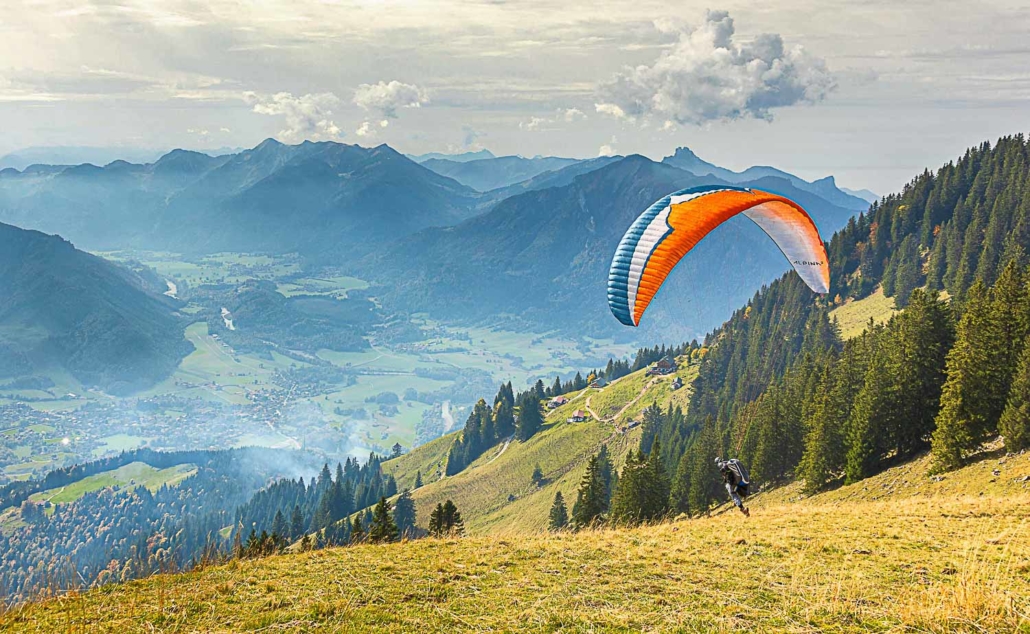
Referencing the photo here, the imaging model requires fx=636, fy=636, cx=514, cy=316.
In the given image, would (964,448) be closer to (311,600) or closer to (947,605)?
(947,605)

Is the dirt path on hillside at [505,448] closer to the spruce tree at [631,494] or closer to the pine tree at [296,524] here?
the pine tree at [296,524]

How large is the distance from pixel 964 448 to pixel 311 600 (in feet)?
98.0

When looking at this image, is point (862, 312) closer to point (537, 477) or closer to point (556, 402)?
point (537, 477)

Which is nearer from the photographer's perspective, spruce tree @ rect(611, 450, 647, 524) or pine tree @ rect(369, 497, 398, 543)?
pine tree @ rect(369, 497, 398, 543)

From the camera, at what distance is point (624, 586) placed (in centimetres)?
1179

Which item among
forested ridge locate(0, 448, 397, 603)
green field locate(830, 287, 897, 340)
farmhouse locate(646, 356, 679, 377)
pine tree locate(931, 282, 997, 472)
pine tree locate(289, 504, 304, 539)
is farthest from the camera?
farmhouse locate(646, 356, 679, 377)

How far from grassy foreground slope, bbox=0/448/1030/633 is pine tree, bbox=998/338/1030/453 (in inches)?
438

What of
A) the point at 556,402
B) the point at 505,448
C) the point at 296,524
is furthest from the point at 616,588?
the point at 556,402

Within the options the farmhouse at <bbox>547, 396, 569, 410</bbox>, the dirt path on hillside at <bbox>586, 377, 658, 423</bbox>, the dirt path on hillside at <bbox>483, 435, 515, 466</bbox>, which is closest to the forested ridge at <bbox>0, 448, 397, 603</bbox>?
the dirt path on hillside at <bbox>483, 435, 515, 466</bbox>

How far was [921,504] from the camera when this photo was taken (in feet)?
68.7

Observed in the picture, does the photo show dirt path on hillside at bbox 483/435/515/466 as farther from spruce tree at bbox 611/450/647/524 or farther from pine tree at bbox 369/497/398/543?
pine tree at bbox 369/497/398/543

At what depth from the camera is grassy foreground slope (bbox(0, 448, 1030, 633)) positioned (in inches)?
375

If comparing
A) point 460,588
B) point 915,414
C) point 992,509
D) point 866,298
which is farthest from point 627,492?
point 866,298

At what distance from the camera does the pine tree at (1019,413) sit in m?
26.5
